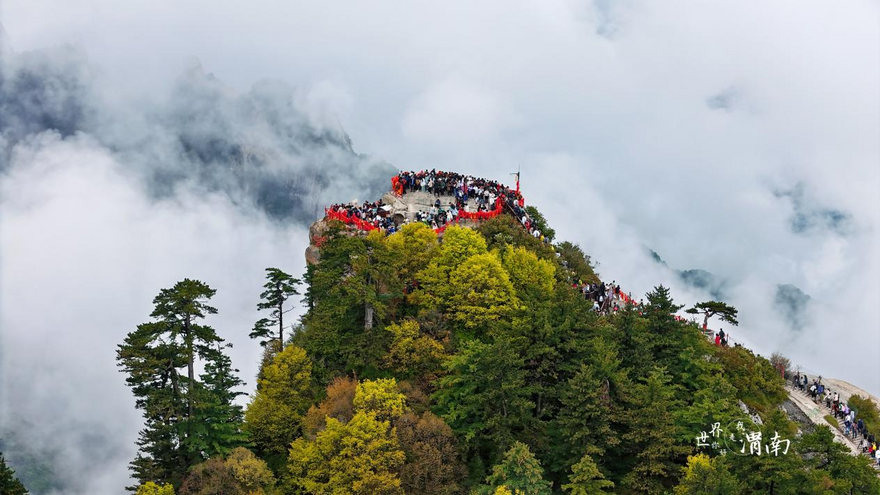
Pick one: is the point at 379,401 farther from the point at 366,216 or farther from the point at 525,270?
the point at 366,216

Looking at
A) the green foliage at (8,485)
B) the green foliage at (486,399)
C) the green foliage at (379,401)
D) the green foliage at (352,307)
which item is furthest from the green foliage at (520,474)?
the green foliage at (8,485)

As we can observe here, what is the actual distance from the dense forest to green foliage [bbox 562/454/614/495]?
5.1 inches

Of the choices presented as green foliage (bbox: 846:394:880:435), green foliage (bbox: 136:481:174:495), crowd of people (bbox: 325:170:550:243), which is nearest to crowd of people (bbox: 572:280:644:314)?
crowd of people (bbox: 325:170:550:243)

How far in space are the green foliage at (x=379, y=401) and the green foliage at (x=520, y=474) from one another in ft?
24.7

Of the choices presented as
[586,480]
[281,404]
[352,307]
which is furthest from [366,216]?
[586,480]

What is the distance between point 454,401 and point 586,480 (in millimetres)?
10500

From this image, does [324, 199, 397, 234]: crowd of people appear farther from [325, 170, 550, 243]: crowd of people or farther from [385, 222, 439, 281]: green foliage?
[385, 222, 439, 281]: green foliage

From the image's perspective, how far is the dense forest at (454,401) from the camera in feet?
151

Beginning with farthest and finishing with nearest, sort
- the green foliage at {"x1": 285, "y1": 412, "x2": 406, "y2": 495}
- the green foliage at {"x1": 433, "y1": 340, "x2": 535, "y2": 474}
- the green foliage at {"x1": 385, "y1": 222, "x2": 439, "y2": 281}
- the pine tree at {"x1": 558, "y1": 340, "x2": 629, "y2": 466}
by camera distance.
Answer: the green foliage at {"x1": 385, "y1": 222, "x2": 439, "y2": 281}
the green foliage at {"x1": 433, "y1": 340, "x2": 535, "y2": 474}
the pine tree at {"x1": 558, "y1": 340, "x2": 629, "y2": 466}
the green foliage at {"x1": 285, "y1": 412, "x2": 406, "y2": 495}

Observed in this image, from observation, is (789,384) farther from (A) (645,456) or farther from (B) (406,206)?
(B) (406,206)

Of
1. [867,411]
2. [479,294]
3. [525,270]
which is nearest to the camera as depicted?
[479,294]

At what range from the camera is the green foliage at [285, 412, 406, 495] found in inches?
1788

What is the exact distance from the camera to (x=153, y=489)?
1769 inches

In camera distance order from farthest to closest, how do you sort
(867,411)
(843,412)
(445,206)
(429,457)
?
(445,206) → (867,411) → (843,412) → (429,457)
